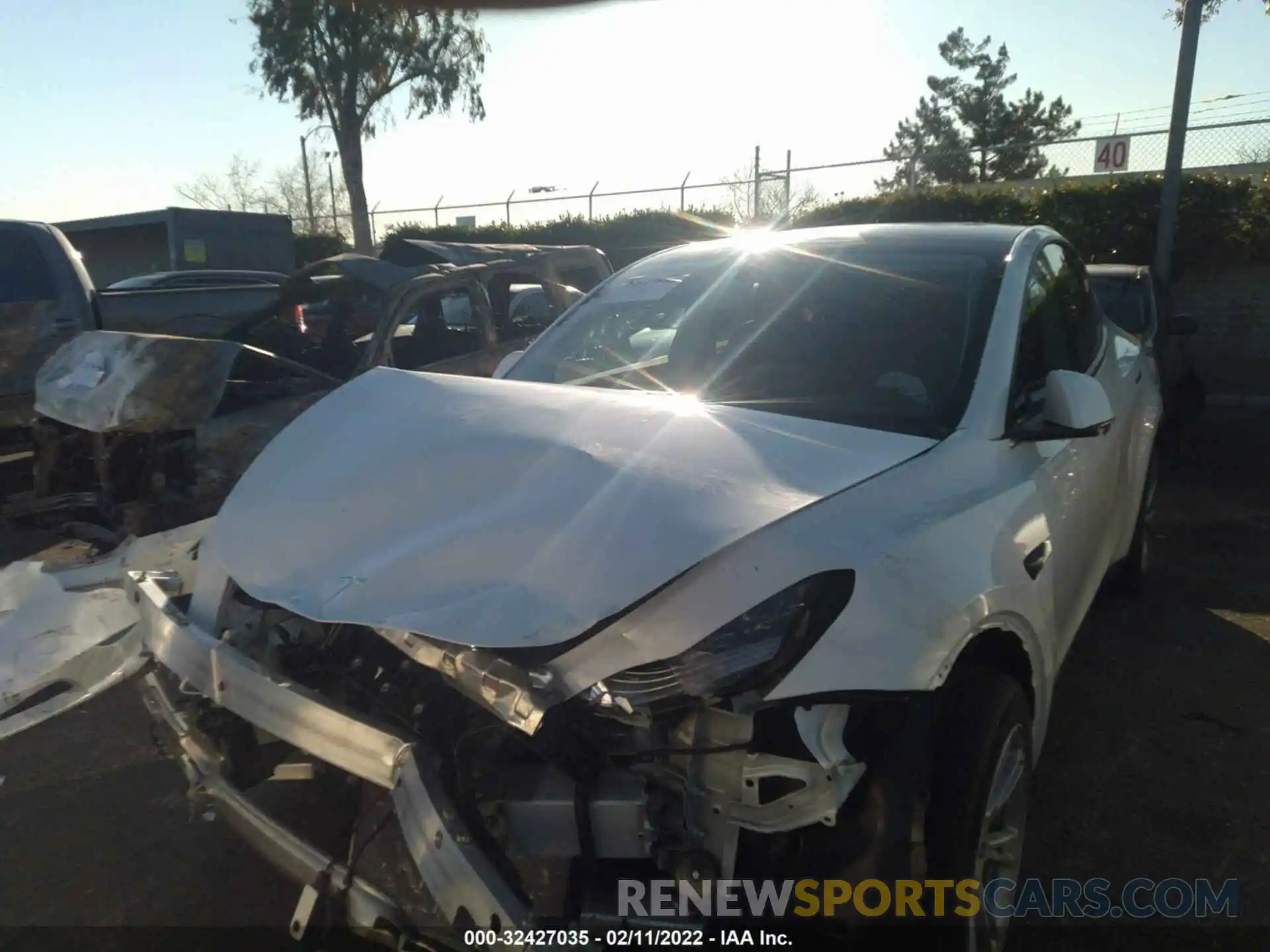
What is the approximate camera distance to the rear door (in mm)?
6574

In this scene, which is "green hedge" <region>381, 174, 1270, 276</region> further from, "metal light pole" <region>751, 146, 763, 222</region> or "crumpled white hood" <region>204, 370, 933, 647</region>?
"crumpled white hood" <region>204, 370, 933, 647</region>

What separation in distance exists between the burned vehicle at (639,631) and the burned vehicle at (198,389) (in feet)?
9.23

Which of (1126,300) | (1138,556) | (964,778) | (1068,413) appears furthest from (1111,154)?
(964,778)

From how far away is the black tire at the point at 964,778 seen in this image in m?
2.05

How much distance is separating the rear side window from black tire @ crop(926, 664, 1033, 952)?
23.0ft

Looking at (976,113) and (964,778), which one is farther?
(976,113)

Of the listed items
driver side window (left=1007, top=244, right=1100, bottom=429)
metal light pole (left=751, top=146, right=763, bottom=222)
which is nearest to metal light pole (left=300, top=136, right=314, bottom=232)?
metal light pole (left=751, top=146, right=763, bottom=222)

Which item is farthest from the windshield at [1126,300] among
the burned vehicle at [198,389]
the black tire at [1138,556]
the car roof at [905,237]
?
the burned vehicle at [198,389]

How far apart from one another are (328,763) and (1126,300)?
688 centimetres

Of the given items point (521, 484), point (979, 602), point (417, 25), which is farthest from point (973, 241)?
point (417, 25)

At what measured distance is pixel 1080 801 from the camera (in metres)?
3.31

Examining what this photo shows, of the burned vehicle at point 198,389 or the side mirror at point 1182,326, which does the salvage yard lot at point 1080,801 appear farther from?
the side mirror at point 1182,326

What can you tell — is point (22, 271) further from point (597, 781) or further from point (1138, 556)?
point (1138, 556)

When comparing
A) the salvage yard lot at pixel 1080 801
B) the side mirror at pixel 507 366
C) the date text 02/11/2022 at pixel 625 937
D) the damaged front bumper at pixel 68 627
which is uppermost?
the side mirror at pixel 507 366
